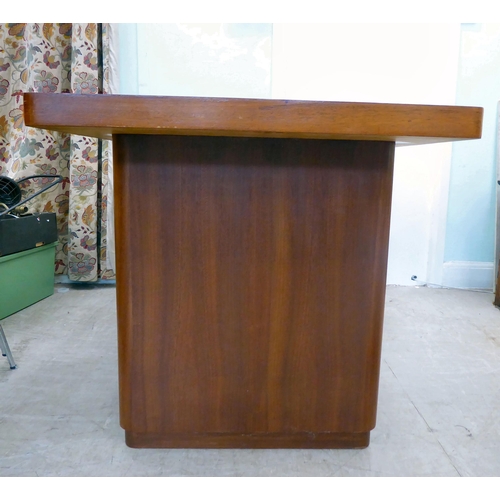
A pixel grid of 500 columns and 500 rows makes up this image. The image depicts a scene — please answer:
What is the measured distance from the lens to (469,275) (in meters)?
2.33

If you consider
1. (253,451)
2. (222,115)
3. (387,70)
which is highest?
(387,70)

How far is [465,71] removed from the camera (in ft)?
7.22

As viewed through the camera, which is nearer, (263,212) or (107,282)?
(263,212)

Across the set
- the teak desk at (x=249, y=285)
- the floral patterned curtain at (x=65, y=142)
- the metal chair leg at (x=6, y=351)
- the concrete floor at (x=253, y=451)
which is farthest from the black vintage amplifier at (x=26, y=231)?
the teak desk at (x=249, y=285)

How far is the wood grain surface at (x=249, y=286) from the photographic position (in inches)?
31.1

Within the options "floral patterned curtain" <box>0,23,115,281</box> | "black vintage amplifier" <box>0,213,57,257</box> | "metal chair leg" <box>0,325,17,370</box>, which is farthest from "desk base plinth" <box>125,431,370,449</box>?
"floral patterned curtain" <box>0,23,115,281</box>

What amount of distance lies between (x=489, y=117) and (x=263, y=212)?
1937mm

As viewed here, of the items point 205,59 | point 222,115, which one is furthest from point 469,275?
point 222,115

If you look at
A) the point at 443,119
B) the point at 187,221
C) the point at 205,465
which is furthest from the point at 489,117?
the point at 205,465

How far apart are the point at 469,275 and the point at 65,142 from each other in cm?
217

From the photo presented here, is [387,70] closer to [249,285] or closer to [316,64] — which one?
[316,64]

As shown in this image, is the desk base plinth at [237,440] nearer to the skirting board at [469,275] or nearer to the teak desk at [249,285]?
the teak desk at [249,285]

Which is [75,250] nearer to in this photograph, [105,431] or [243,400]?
[105,431]
